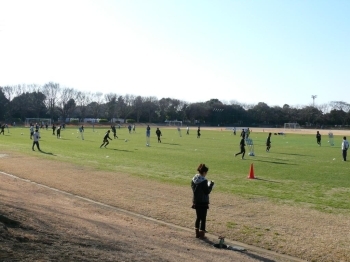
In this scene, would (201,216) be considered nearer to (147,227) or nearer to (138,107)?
(147,227)

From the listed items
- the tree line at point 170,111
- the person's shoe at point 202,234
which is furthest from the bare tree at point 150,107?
the person's shoe at point 202,234

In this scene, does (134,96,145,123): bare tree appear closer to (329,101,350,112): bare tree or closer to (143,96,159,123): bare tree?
(143,96,159,123): bare tree

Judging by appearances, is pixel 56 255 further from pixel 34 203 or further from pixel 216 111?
pixel 216 111

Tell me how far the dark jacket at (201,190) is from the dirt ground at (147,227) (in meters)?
0.91

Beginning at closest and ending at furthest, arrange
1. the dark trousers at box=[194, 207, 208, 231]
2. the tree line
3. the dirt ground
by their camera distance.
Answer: the dirt ground
the dark trousers at box=[194, 207, 208, 231]
the tree line

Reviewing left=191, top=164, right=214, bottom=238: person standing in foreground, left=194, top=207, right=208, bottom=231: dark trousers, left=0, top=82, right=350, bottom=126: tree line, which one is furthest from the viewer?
left=0, top=82, right=350, bottom=126: tree line

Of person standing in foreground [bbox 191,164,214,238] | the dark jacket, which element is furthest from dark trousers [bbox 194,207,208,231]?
the dark jacket

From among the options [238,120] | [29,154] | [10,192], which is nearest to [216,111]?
[238,120]

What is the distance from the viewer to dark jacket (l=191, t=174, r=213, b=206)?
9.20 meters

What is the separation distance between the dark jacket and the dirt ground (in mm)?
915

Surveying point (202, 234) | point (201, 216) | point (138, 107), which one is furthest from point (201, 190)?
point (138, 107)

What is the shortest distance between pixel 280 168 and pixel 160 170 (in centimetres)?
686

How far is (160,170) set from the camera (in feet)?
70.2

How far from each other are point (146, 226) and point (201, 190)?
2.17 meters
